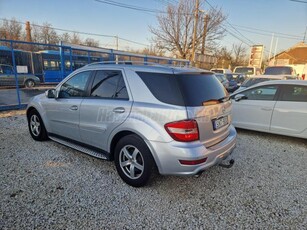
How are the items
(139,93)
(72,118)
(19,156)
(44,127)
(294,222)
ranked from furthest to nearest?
(44,127)
(19,156)
(72,118)
(139,93)
(294,222)

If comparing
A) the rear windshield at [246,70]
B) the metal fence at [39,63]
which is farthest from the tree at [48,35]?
the rear windshield at [246,70]

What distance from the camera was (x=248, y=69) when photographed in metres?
18.4

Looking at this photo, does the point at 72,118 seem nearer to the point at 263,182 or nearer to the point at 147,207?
the point at 147,207

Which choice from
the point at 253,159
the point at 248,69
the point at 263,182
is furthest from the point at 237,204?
the point at 248,69

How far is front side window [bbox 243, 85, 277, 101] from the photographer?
4.83 metres

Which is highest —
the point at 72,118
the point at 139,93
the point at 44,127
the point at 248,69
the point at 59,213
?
the point at 248,69

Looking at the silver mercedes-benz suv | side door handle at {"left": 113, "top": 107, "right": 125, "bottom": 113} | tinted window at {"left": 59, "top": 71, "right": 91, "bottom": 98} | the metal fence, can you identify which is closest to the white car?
the silver mercedes-benz suv

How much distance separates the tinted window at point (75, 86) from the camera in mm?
3299

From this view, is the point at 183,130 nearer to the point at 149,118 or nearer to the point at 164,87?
the point at 149,118

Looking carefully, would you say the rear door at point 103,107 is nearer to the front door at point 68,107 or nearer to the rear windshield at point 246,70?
the front door at point 68,107

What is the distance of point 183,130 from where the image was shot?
2.26m

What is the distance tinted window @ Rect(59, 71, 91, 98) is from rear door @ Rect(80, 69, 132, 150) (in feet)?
0.72

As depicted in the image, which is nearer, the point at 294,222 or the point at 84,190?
the point at 294,222

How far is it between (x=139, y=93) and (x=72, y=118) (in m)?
1.49
